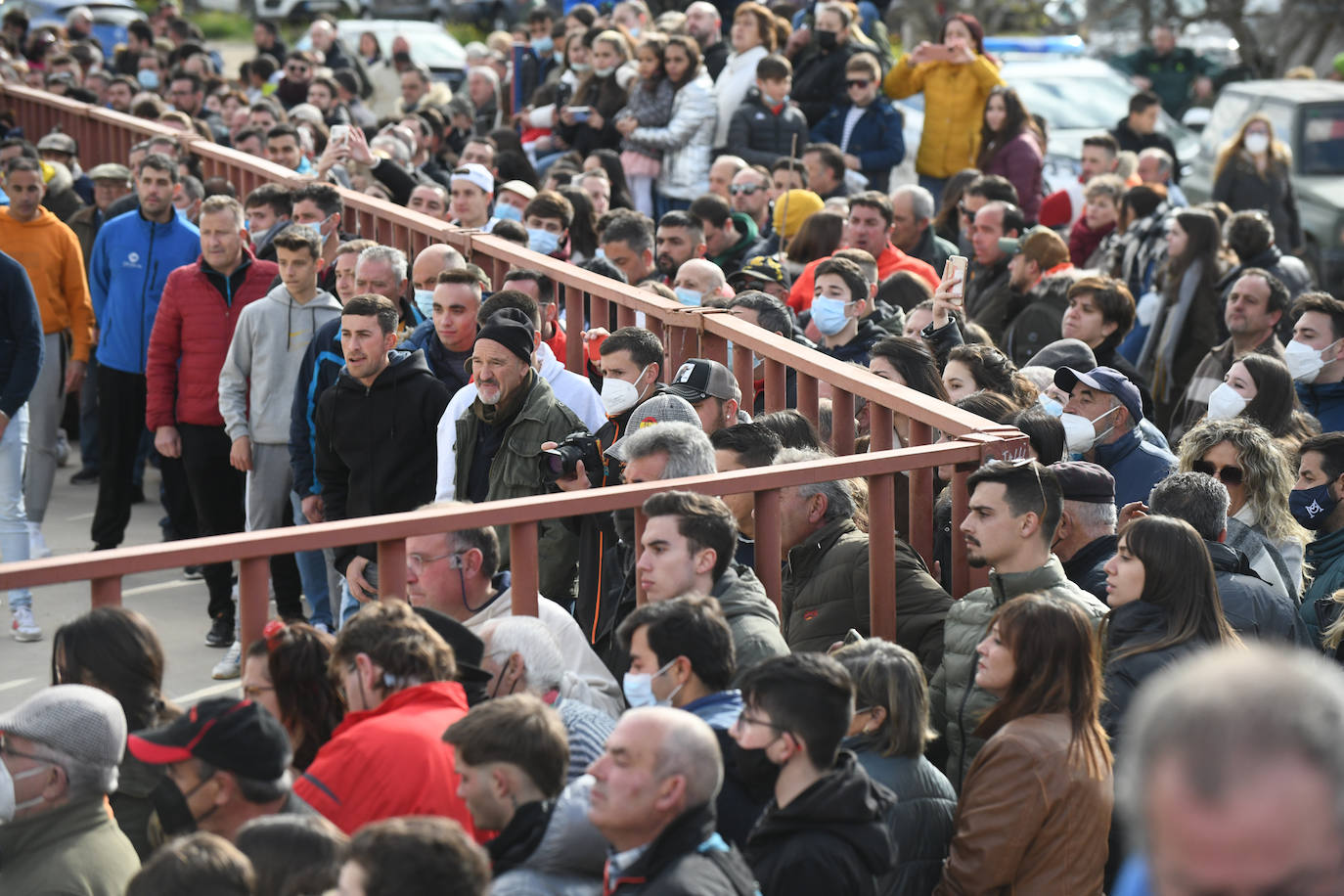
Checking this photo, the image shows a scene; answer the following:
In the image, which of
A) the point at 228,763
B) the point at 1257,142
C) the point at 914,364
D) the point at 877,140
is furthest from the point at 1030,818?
the point at 1257,142

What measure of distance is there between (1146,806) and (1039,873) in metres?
2.28

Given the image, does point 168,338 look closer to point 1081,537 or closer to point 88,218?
point 88,218

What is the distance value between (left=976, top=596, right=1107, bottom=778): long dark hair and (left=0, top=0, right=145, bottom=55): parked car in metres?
21.5

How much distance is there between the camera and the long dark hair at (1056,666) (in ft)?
13.1

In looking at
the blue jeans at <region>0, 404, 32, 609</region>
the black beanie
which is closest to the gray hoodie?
the blue jeans at <region>0, 404, 32, 609</region>

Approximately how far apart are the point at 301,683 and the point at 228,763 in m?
0.52

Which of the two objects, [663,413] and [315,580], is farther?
[315,580]

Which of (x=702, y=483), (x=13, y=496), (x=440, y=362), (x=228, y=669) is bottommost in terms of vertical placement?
(x=228, y=669)

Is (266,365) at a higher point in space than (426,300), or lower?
lower

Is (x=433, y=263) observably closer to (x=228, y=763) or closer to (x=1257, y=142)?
(x=228, y=763)

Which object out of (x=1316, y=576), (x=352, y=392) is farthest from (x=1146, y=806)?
(x=352, y=392)

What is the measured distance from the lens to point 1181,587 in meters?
4.37

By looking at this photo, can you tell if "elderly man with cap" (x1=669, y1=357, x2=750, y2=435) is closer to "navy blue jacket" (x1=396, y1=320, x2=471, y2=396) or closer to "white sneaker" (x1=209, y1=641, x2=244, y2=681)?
"navy blue jacket" (x1=396, y1=320, x2=471, y2=396)

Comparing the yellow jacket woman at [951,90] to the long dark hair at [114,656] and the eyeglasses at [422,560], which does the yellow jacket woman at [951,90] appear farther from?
the long dark hair at [114,656]
